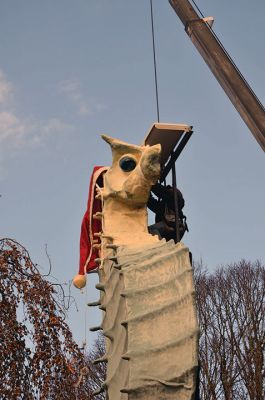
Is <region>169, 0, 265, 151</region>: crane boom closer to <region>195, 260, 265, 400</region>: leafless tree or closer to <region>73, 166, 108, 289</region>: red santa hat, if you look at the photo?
<region>73, 166, 108, 289</region>: red santa hat

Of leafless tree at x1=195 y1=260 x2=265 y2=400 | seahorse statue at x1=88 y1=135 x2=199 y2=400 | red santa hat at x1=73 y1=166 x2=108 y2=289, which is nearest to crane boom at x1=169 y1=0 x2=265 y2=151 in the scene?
red santa hat at x1=73 y1=166 x2=108 y2=289

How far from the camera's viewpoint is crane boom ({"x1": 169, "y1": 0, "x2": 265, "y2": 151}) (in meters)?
5.76

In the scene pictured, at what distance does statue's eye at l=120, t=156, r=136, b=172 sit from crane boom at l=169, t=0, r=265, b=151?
2033 mm

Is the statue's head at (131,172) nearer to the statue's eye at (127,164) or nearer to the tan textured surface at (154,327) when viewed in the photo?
the statue's eye at (127,164)

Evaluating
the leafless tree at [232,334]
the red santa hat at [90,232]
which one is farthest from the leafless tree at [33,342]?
the leafless tree at [232,334]

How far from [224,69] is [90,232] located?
263 centimetres

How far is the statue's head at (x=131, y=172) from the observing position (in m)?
3.78

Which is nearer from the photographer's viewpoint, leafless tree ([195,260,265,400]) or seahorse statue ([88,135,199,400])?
seahorse statue ([88,135,199,400])

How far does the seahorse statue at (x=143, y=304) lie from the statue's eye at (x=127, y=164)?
5 cm

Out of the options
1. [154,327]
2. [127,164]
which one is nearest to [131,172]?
[127,164]

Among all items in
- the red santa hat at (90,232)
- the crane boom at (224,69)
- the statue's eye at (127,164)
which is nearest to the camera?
the statue's eye at (127,164)

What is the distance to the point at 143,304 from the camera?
3.10 m

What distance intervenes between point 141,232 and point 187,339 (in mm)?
1021

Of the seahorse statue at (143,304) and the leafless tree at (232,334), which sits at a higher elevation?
the leafless tree at (232,334)
